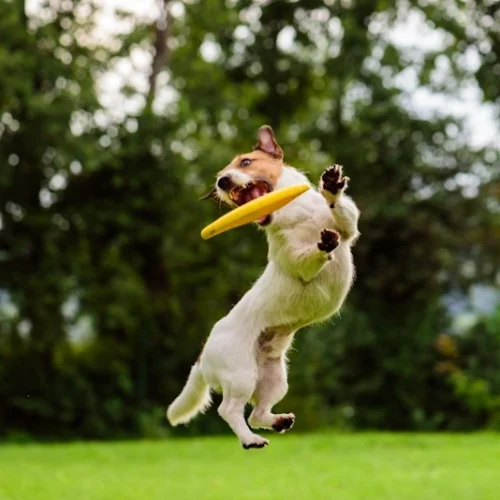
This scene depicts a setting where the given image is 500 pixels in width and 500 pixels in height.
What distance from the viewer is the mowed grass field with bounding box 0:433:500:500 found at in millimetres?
12836

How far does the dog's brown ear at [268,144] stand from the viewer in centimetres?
411

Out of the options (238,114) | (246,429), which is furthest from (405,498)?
(238,114)

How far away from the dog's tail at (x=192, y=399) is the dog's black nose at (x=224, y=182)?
0.80m

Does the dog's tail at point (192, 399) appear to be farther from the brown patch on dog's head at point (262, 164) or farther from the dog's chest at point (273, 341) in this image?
the brown patch on dog's head at point (262, 164)

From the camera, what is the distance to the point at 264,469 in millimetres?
15508

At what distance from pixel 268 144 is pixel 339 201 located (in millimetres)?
400

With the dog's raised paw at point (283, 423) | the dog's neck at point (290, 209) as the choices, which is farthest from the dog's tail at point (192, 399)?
the dog's neck at point (290, 209)

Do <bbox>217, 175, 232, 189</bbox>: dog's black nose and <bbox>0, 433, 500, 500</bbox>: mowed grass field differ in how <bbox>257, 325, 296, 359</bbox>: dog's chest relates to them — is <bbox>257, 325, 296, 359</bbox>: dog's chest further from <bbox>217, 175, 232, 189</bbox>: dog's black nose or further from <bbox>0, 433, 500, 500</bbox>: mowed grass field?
<bbox>0, 433, 500, 500</bbox>: mowed grass field

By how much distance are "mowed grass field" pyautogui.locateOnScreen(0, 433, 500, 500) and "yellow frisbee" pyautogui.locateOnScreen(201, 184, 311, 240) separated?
8955 mm

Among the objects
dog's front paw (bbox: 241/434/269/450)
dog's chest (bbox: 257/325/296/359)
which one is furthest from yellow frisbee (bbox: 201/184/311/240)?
dog's front paw (bbox: 241/434/269/450)

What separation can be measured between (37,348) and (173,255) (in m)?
3.31

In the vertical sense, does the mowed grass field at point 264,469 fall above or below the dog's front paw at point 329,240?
below

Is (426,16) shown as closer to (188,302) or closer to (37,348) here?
(188,302)

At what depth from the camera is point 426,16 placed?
23078mm
